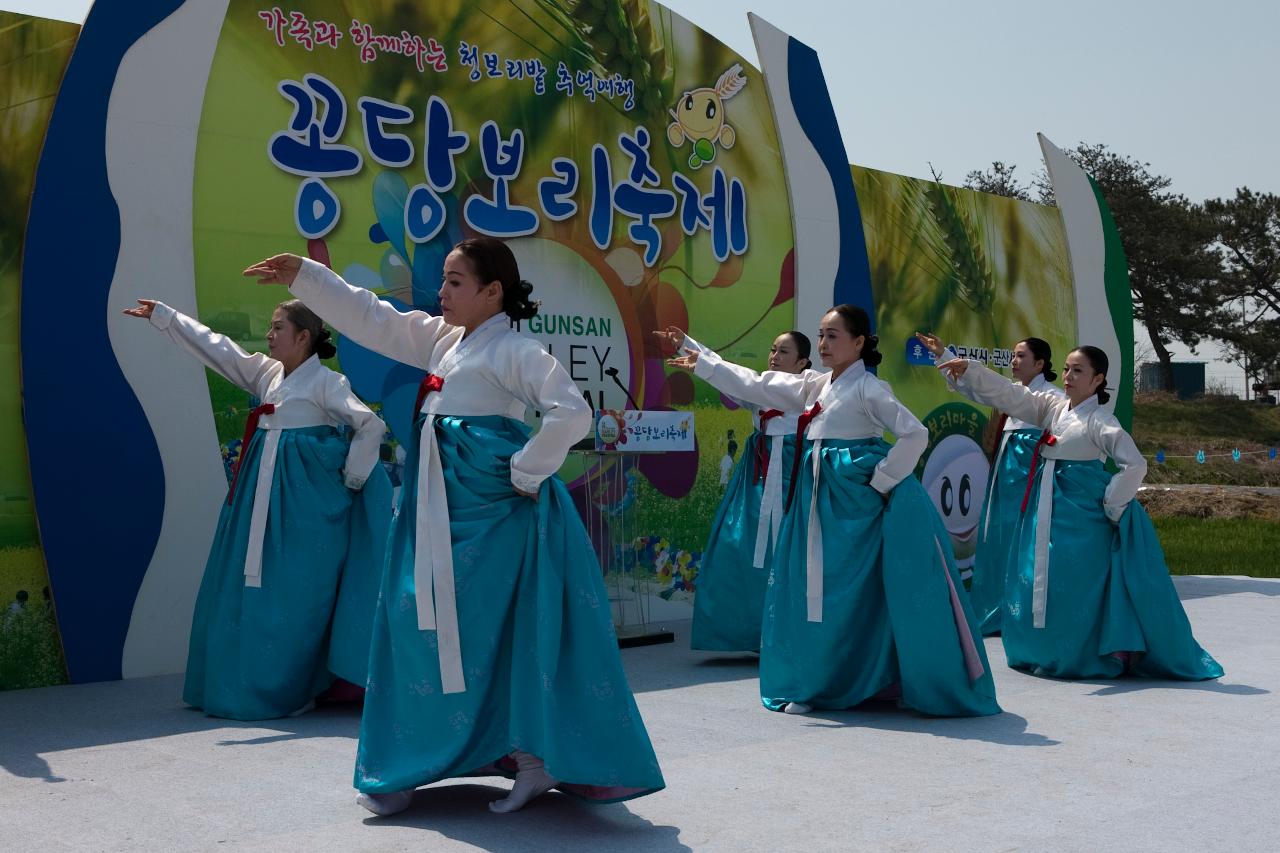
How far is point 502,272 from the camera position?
3400 millimetres

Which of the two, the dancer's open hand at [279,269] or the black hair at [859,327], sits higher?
the black hair at [859,327]

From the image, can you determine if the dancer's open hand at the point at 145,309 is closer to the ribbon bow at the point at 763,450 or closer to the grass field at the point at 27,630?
the grass field at the point at 27,630

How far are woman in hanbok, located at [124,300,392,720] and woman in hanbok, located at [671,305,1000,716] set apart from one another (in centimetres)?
147

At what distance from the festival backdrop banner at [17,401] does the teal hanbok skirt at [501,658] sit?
Result: 97.5 inches

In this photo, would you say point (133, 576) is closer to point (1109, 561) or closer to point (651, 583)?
point (651, 583)

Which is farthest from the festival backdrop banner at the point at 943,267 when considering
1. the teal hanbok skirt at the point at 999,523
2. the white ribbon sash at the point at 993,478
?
the teal hanbok skirt at the point at 999,523

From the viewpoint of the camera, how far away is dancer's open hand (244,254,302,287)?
10.8 ft

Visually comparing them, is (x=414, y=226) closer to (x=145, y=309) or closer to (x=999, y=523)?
Answer: (x=145, y=309)

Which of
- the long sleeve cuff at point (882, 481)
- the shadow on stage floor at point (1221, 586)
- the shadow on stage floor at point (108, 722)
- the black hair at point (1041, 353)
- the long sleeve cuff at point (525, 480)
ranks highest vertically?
the black hair at point (1041, 353)

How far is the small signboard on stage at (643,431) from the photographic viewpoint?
21.0ft

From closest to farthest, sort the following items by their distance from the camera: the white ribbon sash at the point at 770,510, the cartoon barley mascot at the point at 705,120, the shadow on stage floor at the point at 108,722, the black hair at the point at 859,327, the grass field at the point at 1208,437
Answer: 1. the shadow on stage floor at the point at 108,722
2. the black hair at the point at 859,327
3. the white ribbon sash at the point at 770,510
4. the cartoon barley mascot at the point at 705,120
5. the grass field at the point at 1208,437

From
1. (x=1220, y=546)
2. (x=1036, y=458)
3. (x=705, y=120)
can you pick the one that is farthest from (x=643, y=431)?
(x=1220, y=546)

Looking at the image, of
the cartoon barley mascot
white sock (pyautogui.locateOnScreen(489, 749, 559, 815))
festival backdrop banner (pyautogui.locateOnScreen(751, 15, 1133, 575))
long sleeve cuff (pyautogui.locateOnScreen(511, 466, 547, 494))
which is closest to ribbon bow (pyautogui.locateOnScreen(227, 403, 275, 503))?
long sleeve cuff (pyautogui.locateOnScreen(511, 466, 547, 494))

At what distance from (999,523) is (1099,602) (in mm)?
1272
